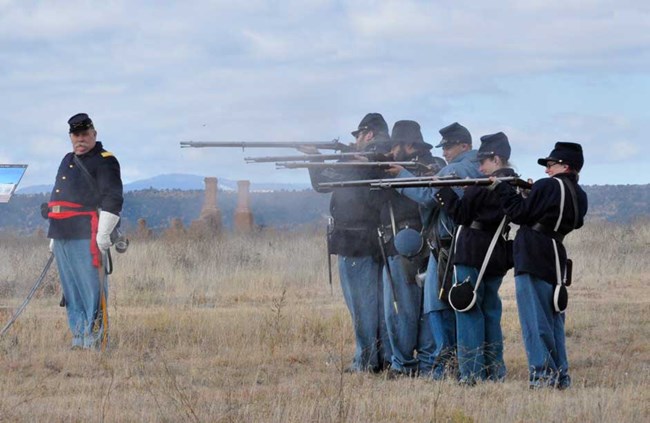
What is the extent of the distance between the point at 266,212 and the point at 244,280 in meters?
35.3

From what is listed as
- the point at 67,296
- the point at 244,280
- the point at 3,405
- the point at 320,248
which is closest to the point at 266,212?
the point at 320,248

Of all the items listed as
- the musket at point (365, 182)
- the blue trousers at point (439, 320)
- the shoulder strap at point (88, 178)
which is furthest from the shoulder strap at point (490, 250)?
the shoulder strap at point (88, 178)

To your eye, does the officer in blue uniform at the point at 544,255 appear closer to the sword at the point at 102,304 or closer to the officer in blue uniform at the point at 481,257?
the officer in blue uniform at the point at 481,257

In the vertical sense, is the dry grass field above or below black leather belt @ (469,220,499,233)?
below

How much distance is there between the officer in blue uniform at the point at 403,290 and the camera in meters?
10.9

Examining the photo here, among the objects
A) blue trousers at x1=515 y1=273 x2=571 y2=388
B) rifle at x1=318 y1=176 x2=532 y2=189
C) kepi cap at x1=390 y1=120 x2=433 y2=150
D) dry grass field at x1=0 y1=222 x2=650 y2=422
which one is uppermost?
kepi cap at x1=390 y1=120 x2=433 y2=150

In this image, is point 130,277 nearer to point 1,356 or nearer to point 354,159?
point 1,356

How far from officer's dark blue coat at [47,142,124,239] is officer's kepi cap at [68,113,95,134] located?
260mm

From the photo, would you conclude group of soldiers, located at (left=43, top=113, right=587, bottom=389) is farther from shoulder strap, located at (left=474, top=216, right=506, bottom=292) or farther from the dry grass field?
the dry grass field

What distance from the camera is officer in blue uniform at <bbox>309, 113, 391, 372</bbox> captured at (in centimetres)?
1112

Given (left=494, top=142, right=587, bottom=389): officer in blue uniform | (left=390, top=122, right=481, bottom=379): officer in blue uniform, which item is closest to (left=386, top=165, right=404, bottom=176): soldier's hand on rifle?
(left=390, top=122, right=481, bottom=379): officer in blue uniform

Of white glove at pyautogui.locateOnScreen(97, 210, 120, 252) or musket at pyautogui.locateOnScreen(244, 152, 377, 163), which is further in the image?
white glove at pyautogui.locateOnScreen(97, 210, 120, 252)

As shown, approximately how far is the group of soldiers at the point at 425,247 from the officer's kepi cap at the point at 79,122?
1 centimetres

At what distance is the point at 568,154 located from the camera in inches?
375
